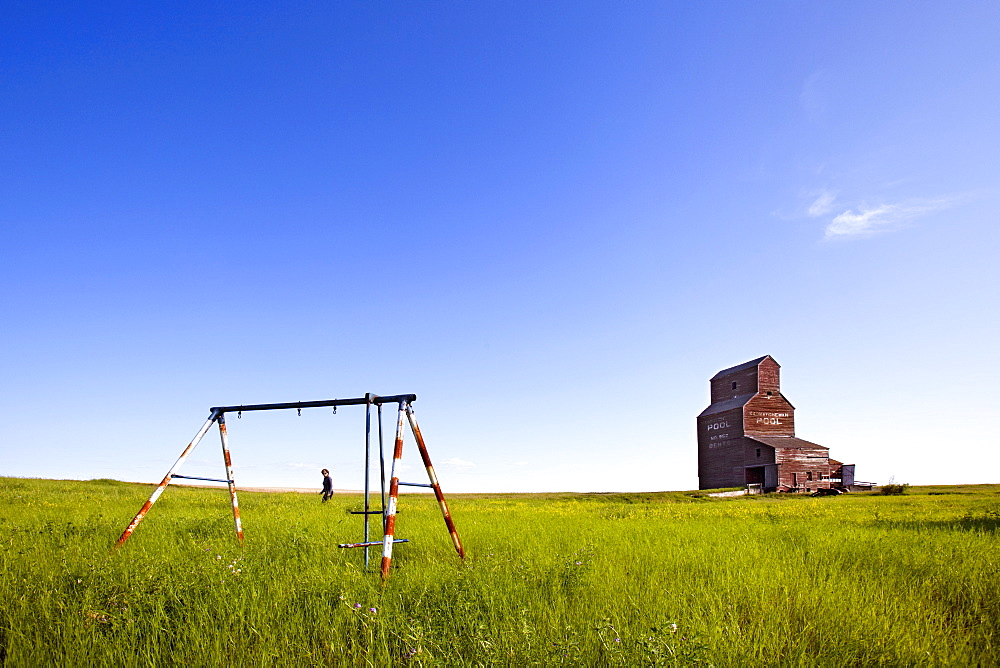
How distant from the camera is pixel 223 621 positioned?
5.76 meters

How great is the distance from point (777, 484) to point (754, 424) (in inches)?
229

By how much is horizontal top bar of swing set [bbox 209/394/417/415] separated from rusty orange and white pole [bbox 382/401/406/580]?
0.15 m

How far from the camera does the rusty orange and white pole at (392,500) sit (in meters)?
7.68

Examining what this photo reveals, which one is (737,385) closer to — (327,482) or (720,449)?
(720,449)

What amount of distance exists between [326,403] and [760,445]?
49500 mm

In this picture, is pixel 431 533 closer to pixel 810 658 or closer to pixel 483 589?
pixel 483 589

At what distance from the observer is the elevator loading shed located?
51125 mm

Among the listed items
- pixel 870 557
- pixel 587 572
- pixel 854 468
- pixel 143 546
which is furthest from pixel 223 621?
pixel 854 468

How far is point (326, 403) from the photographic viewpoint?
9805mm

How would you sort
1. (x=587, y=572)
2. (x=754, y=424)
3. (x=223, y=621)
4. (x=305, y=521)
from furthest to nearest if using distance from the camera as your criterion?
(x=754, y=424), (x=305, y=521), (x=587, y=572), (x=223, y=621)

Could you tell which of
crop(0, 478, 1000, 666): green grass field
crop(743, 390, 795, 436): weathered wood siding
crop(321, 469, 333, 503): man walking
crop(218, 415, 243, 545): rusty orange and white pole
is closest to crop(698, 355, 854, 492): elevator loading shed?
crop(743, 390, 795, 436): weathered wood siding

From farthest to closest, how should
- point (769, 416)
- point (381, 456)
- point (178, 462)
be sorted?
point (769, 416), point (178, 462), point (381, 456)

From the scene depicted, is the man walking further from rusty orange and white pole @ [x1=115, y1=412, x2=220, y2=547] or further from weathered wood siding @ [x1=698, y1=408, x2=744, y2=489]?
weathered wood siding @ [x1=698, y1=408, x2=744, y2=489]

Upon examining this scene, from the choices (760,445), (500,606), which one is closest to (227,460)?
(500,606)
